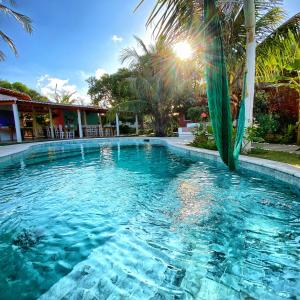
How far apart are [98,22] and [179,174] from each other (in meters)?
10.1

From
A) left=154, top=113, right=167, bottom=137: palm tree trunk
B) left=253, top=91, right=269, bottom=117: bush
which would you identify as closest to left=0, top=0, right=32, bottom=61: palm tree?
left=154, top=113, right=167, bottom=137: palm tree trunk

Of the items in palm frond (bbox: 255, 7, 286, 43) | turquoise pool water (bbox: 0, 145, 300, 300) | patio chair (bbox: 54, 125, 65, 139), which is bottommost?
turquoise pool water (bbox: 0, 145, 300, 300)

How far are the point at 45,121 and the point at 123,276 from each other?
2686cm

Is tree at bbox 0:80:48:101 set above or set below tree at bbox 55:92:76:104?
above

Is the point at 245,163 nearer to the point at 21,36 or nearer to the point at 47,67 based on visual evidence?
the point at 21,36

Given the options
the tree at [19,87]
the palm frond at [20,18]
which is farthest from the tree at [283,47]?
the tree at [19,87]

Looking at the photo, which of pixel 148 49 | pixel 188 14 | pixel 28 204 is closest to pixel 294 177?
pixel 188 14

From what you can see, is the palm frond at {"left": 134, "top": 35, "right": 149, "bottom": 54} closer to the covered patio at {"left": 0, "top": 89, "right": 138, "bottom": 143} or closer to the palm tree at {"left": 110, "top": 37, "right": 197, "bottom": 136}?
the palm tree at {"left": 110, "top": 37, "right": 197, "bottom": 136}

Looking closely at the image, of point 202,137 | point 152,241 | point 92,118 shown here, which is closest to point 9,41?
point 202,137

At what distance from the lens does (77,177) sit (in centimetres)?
633

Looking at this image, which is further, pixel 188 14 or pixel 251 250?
pixel 188 14

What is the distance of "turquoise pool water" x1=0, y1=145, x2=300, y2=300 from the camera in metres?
1.93

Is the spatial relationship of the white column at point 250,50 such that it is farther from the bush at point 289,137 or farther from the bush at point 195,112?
the bush at point 195,112

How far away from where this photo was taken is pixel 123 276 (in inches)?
82.3
